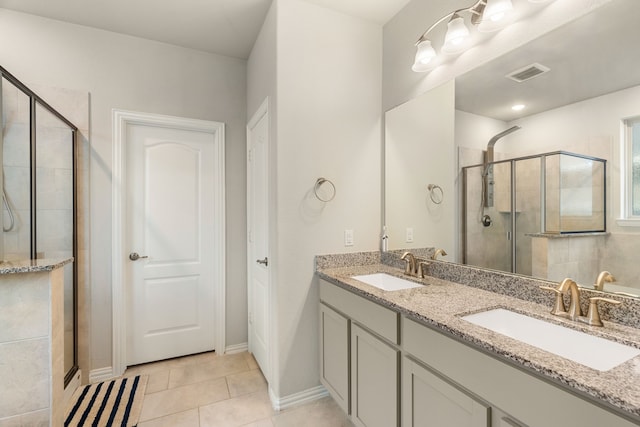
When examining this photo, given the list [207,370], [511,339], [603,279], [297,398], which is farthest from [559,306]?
[207,370]

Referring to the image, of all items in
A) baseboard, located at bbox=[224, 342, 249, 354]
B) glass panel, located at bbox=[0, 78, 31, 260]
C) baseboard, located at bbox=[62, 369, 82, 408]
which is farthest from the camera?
baseboard, located at bbox=[224, 342, 249, 354]

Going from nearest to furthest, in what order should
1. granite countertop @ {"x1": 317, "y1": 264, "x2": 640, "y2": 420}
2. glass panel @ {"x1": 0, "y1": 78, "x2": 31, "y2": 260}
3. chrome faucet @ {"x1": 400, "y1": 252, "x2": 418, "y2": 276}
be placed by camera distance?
1. granite countertop @ {"x1": 317, "y1": 264, "x2": 640, "y2": 420}
2. glass panel @ {"x1": 0, "y1": 78, "x2": 31, "y2": 260}
3. chrome faucet @ {"x1": 400, "y1": 252, "x2": 418, "y2": 276}

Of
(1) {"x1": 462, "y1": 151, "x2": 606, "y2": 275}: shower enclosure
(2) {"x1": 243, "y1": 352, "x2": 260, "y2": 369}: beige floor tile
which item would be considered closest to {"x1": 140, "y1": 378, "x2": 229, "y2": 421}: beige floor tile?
(2) {"x1": 243, "y1": 352, "x2": 260, "y2": 369}: beige floor tile

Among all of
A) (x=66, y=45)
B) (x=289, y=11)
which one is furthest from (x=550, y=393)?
(x=66, y=45)

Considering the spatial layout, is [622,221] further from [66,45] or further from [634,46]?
[66,45]

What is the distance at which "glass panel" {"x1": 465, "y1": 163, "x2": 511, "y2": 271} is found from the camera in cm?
147

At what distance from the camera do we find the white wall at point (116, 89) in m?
2.18

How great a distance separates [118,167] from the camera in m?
2.37

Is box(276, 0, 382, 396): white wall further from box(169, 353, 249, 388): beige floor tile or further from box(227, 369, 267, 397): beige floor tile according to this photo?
box(169, 353, 249, 388): beige floor tile

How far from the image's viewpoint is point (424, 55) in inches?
70.9

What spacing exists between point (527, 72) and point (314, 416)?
7.45ft

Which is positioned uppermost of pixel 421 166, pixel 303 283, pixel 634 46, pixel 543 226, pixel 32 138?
pixel 634 46

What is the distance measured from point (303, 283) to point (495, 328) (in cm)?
116

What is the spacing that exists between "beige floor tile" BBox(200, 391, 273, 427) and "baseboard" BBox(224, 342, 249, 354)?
68 cm
